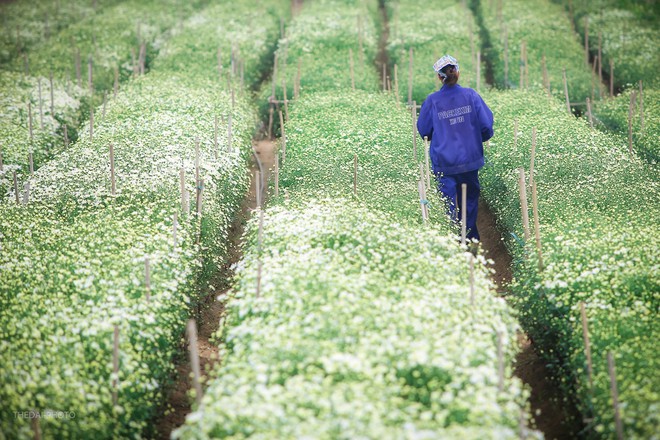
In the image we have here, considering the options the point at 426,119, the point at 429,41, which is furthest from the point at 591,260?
the point at 429,41

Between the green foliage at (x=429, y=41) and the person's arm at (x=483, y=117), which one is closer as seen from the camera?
the person's arm at (x=483, y=117)

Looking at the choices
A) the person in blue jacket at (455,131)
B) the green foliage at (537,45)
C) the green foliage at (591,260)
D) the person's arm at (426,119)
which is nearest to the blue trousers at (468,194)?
the person in blue jacket at (455,131)

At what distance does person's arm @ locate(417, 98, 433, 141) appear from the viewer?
44.4 ft

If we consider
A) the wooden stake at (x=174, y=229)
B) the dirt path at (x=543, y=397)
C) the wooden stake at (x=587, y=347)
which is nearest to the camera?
the wooden stake at (x=587, y=347)

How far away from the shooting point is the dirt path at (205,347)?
9.72m

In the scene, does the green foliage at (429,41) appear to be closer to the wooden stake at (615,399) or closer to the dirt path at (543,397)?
the dirt path at (543,397)

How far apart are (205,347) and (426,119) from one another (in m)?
6.10

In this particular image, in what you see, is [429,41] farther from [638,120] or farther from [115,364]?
[115,364]

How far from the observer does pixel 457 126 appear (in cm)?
1341

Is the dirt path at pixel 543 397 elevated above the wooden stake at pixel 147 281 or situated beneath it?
situated beneath

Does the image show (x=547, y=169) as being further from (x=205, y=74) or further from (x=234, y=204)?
(x=205, y=74)

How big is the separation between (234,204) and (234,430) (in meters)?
8.87

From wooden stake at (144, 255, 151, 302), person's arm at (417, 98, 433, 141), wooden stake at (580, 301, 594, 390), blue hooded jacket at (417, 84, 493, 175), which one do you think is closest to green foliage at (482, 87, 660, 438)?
wooden stake at (580, 301, 594, 390)

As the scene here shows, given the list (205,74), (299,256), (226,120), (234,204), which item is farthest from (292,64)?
(299,256)
